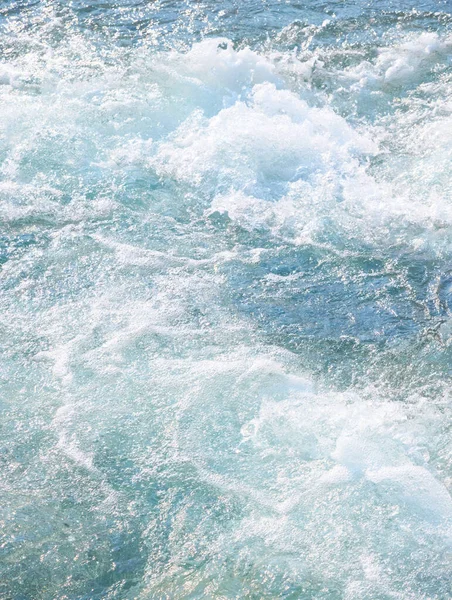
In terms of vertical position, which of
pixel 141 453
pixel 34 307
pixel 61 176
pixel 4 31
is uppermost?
pixel 4 31

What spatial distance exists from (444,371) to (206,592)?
213 cm

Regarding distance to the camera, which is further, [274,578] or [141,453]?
[141,453]

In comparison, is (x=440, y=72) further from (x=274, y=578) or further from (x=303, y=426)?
(x=274, y=578)

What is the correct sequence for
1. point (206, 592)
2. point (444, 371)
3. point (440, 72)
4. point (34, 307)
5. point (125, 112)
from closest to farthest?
point (206, 592) < point (444, 371) < point (34, 307) < point (125, 112) < point (440, 72)

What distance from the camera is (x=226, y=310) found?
5.21 m

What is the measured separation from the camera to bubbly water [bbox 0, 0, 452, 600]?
12.6 ft

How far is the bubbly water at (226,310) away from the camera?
3854mm

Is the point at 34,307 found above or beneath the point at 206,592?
above

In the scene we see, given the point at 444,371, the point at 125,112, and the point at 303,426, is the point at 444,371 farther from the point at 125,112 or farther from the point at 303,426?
the point at 125,112

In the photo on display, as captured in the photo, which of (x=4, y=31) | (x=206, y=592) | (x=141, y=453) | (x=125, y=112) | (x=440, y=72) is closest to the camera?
(x=206, y=592)

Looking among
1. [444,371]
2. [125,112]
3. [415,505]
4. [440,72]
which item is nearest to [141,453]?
[415,505]

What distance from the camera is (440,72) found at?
25.1 feet

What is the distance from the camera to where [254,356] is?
4.84m

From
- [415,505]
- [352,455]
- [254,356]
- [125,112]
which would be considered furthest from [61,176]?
[415,505]
